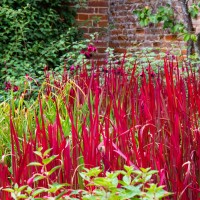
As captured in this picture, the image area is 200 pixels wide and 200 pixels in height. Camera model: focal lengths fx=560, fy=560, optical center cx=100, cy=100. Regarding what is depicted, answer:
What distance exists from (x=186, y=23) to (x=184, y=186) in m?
5.79

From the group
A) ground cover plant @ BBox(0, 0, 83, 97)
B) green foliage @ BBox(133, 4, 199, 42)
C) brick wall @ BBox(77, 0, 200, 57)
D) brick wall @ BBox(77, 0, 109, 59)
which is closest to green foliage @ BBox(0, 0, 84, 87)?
ground cover plant @ BBox(0, 0, 83, 97)

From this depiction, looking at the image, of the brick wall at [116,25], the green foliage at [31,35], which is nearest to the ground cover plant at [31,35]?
the green foliage at [31,35]

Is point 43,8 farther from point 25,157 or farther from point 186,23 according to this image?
point 25,157

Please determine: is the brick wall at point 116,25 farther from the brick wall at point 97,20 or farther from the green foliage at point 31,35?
the green foliage at point 31,35

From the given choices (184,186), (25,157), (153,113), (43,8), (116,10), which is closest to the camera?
(184,186)

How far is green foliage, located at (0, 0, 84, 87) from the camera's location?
24.5ft

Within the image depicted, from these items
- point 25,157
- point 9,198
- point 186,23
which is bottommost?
point 9,198

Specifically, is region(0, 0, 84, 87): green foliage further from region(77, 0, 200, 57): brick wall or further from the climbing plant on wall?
the climbing plant on wall

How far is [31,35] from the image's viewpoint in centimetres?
782

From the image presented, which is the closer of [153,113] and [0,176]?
[0,176]

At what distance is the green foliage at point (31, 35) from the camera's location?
748cm

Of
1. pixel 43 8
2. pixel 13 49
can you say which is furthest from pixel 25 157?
pixel 43 8

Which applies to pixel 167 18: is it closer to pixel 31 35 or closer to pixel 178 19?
pixel 178 19

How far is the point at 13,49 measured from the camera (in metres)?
7.56
